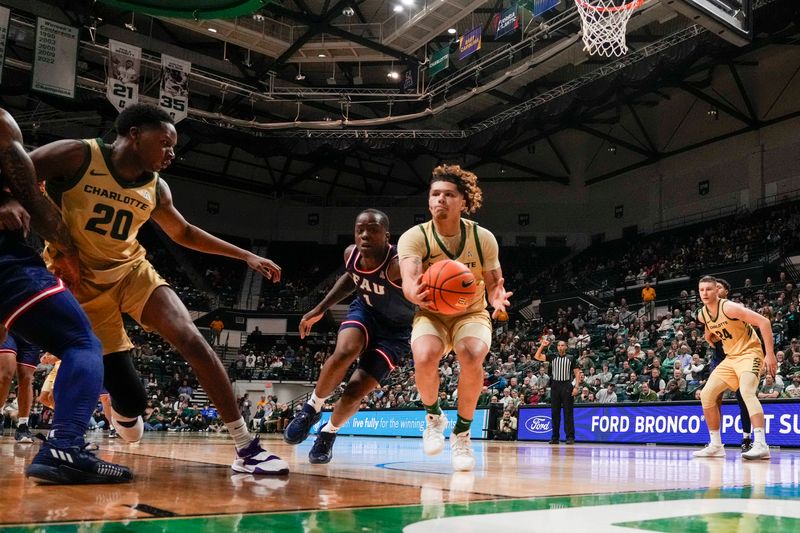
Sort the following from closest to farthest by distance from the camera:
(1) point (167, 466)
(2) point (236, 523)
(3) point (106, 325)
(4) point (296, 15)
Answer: (2) point (236, 523) → (3) point (106, 325) → (1) point (167, 466) → (4) point (296, 15)

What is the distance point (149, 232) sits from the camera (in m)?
32.1

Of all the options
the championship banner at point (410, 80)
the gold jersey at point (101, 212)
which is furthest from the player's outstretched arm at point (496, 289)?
the championship banner at point (410, 80)

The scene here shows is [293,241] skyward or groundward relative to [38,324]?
skyward

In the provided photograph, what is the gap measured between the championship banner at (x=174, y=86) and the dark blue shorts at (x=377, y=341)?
48.5ft

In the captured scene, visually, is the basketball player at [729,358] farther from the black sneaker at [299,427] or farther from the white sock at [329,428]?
the black sneaker at [299,427]

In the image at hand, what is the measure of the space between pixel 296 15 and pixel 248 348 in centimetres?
1535

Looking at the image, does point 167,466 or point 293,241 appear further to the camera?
point 293,241

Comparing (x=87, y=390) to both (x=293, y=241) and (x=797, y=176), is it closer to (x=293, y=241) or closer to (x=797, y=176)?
(x=797, y=176)

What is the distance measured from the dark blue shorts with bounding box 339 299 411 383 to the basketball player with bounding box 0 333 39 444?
299cm

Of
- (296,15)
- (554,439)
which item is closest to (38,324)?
(554,439)

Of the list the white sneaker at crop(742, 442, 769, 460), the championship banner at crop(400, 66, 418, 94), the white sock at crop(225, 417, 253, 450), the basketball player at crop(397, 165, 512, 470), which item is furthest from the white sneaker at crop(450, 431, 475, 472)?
the championship banner at crop(400, 66, 418, 94)

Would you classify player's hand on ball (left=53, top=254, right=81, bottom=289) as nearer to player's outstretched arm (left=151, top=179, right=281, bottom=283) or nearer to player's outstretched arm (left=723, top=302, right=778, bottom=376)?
player's outstretched arm (left=151, top=179, right=281, bottom=283)

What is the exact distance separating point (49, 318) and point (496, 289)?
8.11 ft

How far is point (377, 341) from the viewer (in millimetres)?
5133
